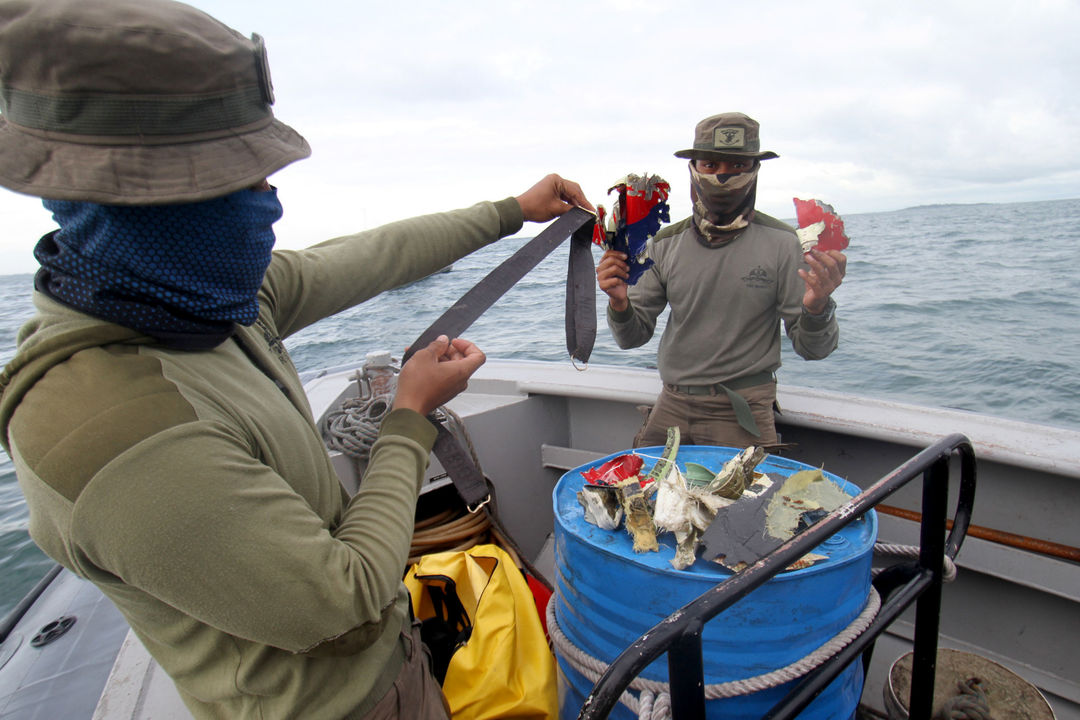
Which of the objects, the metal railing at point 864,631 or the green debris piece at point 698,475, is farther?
the green debris piece at point 698,475

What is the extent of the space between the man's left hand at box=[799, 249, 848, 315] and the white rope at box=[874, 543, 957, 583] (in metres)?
1.10

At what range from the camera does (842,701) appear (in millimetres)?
1445

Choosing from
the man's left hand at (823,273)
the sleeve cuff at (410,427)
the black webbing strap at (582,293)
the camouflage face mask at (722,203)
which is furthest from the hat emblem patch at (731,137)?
the sleeve cuff at (410,427)

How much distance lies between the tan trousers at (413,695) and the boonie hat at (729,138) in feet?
7.56

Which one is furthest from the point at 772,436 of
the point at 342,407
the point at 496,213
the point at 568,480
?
the point at 342,407

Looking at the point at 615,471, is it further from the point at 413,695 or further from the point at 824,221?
the point at 824,221

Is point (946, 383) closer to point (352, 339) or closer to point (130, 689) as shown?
point (130, 689)

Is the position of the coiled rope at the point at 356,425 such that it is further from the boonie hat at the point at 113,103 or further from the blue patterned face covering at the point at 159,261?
the boonie hat at the point at 113,103

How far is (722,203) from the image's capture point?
2.83 metres

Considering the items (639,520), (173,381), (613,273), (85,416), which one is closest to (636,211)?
(613,273)

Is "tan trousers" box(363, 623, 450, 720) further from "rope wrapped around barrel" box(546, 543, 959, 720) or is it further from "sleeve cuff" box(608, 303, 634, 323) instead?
"sleeve cuff" box(608, 303, 634, 323)

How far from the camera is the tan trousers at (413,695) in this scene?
48.6 inches

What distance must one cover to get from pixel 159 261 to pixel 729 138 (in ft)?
7.99

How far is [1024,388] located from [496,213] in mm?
7768
